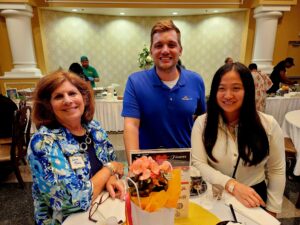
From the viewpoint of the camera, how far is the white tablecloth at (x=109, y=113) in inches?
164

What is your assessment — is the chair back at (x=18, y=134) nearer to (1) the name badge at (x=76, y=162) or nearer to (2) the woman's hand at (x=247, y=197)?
(1) the name badge at (x=76, y=162)

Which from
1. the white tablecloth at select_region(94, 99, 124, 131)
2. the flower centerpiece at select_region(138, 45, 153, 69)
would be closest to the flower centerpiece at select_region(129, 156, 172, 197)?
the white tablecloth at select_region(94, 99, 124, 131)

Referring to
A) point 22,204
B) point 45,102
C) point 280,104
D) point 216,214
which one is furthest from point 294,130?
point 22,204

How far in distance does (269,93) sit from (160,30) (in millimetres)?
3954

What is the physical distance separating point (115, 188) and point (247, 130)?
31.8 inches

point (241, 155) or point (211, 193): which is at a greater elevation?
point (241, 155)

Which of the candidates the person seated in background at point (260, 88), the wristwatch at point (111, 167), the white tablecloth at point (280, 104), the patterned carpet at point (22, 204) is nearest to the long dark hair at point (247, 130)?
the wristwatch at point (111, 167)

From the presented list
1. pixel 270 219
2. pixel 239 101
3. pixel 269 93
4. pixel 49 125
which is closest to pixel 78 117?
pixel 49 125

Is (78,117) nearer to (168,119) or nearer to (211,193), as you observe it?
(168,119)

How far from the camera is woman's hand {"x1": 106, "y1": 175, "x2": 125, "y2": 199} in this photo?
113 cm

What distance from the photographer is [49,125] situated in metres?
1.19

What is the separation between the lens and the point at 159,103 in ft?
4.91

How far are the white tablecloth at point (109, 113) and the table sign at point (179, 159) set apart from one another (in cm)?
335

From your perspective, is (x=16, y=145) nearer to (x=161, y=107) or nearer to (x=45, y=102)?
(x=45, y=102)
